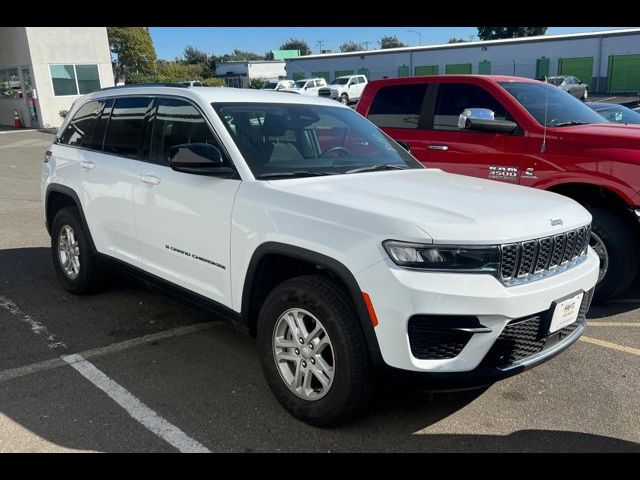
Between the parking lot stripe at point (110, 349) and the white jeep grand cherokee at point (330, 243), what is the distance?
524 millimetres

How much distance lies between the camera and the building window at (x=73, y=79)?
25250 mm

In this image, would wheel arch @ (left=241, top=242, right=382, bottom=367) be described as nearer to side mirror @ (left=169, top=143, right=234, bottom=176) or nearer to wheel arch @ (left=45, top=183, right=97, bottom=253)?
side mirror @ (left=169, top=143, right=234, bottom=176)

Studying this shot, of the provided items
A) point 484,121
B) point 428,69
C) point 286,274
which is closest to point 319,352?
point 286,274

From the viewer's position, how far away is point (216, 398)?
3514mm

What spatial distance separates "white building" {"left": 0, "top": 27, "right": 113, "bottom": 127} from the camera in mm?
24578

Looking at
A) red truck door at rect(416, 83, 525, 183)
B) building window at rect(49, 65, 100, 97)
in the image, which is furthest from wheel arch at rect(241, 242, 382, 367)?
building window at rect(49, 65, 100, 97)

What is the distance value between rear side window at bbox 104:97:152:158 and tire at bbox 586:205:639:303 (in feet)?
12.5

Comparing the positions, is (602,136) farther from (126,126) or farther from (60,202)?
(60,202)

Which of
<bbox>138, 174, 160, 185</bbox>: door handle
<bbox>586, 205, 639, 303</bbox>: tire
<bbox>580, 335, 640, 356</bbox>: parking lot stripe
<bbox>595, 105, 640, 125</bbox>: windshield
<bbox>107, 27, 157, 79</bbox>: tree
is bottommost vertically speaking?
<bbox>580, 335, 640, 356</bbox>: parking lot stripe

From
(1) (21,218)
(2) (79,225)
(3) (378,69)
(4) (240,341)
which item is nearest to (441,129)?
(4) (240,341)

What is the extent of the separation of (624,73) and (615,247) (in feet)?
140

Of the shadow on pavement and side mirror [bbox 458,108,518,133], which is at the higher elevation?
side mirror [bbox 458,108,518,133]
